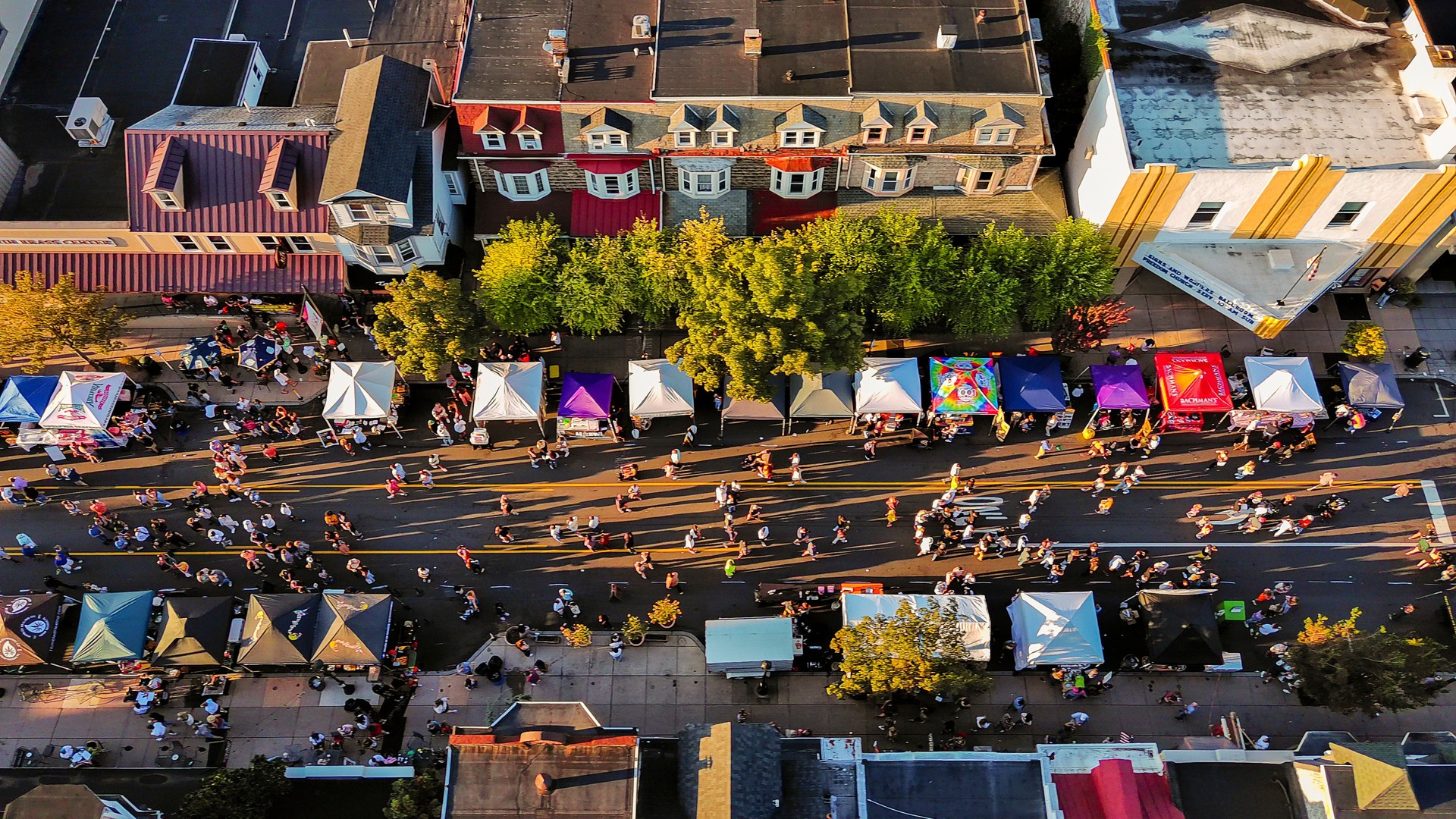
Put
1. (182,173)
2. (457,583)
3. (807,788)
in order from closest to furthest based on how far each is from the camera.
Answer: (807,788)
(457,583)
(182,173)

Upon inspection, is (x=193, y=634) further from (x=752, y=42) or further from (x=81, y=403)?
(x=752, y=42)

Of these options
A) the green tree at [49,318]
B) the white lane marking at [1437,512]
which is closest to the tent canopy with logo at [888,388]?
the white lane marking at [1437,512]

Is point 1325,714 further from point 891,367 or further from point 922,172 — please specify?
point 922,172

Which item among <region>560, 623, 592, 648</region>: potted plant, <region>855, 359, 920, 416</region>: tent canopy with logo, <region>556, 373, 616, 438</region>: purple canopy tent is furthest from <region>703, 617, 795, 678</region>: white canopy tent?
<region>556, 373, 616, 438</region>: purple canopy tent

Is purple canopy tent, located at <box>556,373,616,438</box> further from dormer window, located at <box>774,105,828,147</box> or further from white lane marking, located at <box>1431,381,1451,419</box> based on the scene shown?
white lane marking, located at <box>1431,381,1451,419</box>

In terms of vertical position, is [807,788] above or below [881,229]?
below

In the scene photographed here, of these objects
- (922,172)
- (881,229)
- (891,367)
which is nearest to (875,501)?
(891,367)
